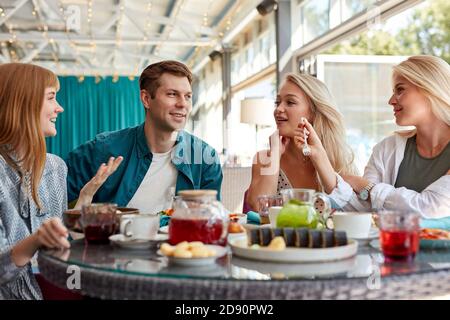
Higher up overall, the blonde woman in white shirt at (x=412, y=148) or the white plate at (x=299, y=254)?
the blonde woman in white shirt at (x=412, y=148)

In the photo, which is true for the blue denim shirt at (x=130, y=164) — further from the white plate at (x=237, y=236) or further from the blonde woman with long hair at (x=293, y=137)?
the white plate at (x=237, y=236)

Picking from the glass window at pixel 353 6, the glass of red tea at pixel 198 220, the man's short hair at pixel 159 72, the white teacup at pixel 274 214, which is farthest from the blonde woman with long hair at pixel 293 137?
the glass window at pixel 353 6

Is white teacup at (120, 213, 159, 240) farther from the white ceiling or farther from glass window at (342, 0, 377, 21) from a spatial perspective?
the white ceiling

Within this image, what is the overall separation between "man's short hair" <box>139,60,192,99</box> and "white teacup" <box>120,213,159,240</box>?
4.68 ft

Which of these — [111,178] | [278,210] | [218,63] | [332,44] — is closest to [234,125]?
[218,63]

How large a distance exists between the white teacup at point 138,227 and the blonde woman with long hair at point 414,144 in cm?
106

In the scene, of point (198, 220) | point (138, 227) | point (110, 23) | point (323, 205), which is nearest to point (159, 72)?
point (323, 205)

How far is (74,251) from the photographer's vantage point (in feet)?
4.20

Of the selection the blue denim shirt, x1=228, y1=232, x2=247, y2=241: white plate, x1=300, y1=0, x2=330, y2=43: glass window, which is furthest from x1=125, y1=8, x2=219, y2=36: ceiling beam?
x1=228, y1=232, x2=247, y2=241: white plate

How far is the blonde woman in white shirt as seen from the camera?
2.20m

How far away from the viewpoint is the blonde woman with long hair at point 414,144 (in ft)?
7.34

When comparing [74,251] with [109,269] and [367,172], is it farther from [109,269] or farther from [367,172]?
[367,172]
